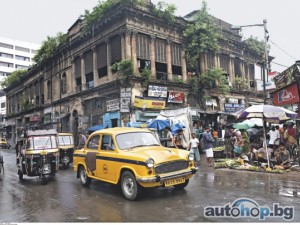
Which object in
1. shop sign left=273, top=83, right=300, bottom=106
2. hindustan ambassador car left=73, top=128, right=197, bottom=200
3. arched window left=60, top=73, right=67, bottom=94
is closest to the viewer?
hindustan ambassador car left=73, top=128, right=197, bottom=200

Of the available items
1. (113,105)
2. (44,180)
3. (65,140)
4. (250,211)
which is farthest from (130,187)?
(113,105)

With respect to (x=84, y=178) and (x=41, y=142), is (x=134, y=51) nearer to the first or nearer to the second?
(x=41, y=142)

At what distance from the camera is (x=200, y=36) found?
2656cm

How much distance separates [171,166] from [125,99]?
15.2 metres

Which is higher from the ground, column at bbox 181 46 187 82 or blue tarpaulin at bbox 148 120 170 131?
column at bbox 181 46 187 82

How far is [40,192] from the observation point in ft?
31.2

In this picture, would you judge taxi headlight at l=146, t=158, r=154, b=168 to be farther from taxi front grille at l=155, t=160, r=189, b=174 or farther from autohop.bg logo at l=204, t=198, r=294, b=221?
autohop.bg logo at l=204, t=198, r=294, b=221

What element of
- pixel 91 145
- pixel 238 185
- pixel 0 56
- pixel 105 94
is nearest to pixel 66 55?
pixel 105 94

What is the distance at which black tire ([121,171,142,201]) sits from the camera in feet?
24.7

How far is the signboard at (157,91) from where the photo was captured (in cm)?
2388

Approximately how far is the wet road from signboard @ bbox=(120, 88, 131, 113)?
11362 mm

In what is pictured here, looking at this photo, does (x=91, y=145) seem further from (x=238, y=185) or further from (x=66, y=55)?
(x=66, y=55)

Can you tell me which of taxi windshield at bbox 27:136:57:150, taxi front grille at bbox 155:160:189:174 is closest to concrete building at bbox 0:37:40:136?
taxi windshield at bbox 27:136:57:150

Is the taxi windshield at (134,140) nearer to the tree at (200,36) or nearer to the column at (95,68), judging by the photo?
the column at (95,68)
